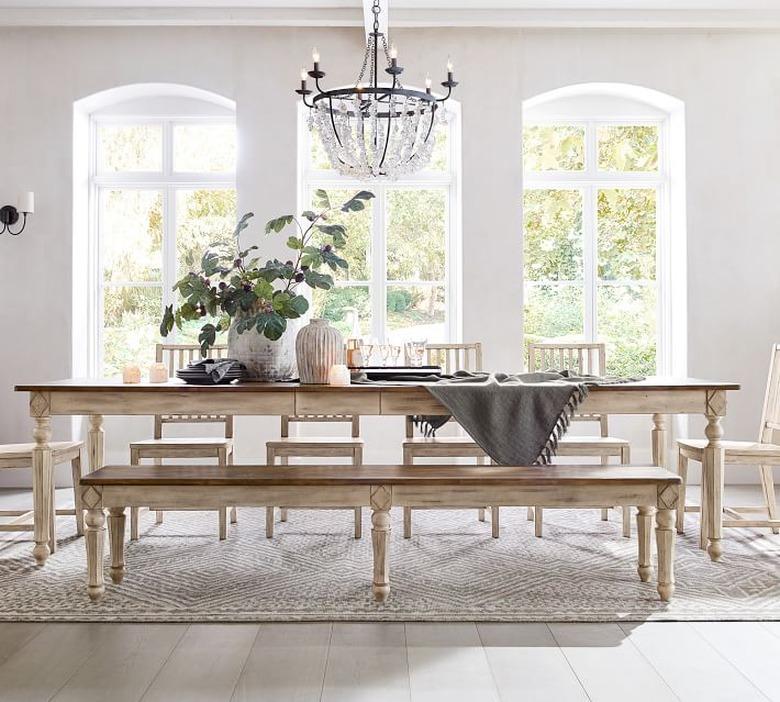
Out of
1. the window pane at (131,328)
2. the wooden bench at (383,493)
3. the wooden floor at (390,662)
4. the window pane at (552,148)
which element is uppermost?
the window pane at (552,148)

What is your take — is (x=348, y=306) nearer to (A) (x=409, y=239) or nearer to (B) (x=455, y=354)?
(A) (x=409, y=239)

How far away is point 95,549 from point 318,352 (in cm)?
109

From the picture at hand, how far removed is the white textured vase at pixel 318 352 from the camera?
3.24m

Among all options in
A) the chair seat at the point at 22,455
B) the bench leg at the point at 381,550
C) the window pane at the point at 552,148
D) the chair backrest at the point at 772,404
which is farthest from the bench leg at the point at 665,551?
the window pane at the point at 552,148

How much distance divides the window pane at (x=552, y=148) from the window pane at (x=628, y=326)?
2.86 ft

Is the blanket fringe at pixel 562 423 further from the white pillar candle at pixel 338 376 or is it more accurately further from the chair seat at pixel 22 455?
the chair seat at pixel 22 455

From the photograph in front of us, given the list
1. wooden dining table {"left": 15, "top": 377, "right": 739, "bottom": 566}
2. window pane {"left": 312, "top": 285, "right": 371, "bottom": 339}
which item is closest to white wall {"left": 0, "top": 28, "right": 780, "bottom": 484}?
window pane {"left": 312, "top": 285, "right": 371, "bottom": 339}

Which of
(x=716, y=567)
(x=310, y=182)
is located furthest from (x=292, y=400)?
(x=310, y=182)

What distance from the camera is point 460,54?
5195 mm

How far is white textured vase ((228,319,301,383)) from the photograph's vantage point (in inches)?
133

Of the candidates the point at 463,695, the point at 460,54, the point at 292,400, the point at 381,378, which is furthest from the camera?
the point at 460,54

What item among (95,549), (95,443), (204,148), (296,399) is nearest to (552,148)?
(204,148)

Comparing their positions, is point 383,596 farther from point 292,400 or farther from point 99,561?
point 99,561

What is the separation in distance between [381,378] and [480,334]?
1910 millimetres
